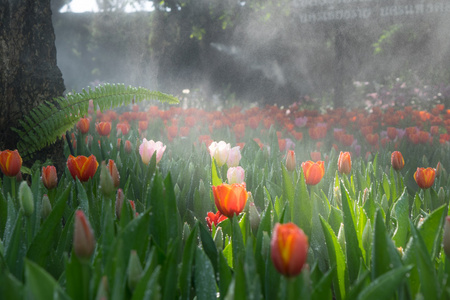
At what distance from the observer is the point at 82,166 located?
1444mm

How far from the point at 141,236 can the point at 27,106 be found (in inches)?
61.9

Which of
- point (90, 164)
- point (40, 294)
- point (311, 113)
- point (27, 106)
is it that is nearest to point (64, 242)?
point (90, 164)

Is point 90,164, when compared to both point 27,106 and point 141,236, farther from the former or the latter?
point 27,106

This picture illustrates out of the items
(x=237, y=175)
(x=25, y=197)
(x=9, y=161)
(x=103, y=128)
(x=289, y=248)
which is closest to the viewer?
(x=289, y=248)

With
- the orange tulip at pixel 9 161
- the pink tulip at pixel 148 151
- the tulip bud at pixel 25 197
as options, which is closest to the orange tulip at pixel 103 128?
the pink tulip at pixel 148 151

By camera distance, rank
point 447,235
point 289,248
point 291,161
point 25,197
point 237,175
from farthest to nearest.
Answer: point 291,161
point 237,175
point 25,197
point 447,235
point 289,248

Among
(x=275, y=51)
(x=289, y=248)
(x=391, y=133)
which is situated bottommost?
(x=275, y=51)

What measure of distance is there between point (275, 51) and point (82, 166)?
9341 millimetres

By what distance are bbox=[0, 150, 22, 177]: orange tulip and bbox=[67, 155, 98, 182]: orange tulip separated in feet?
0.53

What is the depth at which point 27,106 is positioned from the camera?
2.13m

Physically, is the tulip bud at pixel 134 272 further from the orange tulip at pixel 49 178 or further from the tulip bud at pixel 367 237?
the orange tulip at pixel 49 178

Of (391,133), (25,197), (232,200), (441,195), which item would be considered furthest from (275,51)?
(25,197)

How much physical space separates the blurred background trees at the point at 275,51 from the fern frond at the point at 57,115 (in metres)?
6.42

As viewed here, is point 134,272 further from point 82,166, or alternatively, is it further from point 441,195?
point 441,195
